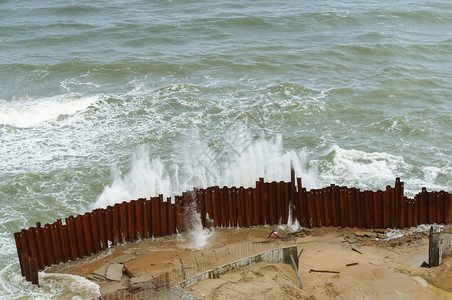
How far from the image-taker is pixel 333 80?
1528 inches

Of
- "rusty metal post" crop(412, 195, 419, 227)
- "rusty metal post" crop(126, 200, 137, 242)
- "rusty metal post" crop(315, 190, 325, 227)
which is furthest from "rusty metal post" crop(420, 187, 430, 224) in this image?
"rusty metal post" crop(126, 200, 137, 242)

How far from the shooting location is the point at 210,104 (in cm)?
3472

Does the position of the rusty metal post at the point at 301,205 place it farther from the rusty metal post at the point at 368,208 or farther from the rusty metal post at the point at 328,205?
the rusty metal post at the point at 368,208

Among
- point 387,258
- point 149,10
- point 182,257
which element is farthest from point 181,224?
point 149,10

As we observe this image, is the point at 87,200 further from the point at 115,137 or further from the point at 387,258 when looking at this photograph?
the point at 387,258

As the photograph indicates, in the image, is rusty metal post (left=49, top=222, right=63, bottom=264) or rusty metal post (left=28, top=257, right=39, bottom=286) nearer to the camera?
rusty metal post (left=28, top=257, right=39, bottom=286)

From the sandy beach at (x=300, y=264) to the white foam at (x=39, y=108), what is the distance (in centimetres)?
1622

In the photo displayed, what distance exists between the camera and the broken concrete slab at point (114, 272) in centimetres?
1786

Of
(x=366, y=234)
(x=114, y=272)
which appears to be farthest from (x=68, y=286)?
(x=366, y=234)

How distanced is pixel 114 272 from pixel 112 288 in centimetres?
87

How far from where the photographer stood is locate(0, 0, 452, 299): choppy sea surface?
25.8m

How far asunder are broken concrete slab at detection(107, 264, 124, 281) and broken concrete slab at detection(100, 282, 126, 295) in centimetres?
33

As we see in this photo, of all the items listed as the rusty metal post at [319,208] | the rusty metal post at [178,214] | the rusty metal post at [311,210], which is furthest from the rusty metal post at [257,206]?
the rusty metal post at [178,214]

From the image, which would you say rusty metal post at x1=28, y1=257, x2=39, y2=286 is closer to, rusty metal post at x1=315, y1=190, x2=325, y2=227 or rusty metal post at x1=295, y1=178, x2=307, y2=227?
rusty metal post at x1=295, y1=178, x2=307, y2=227
